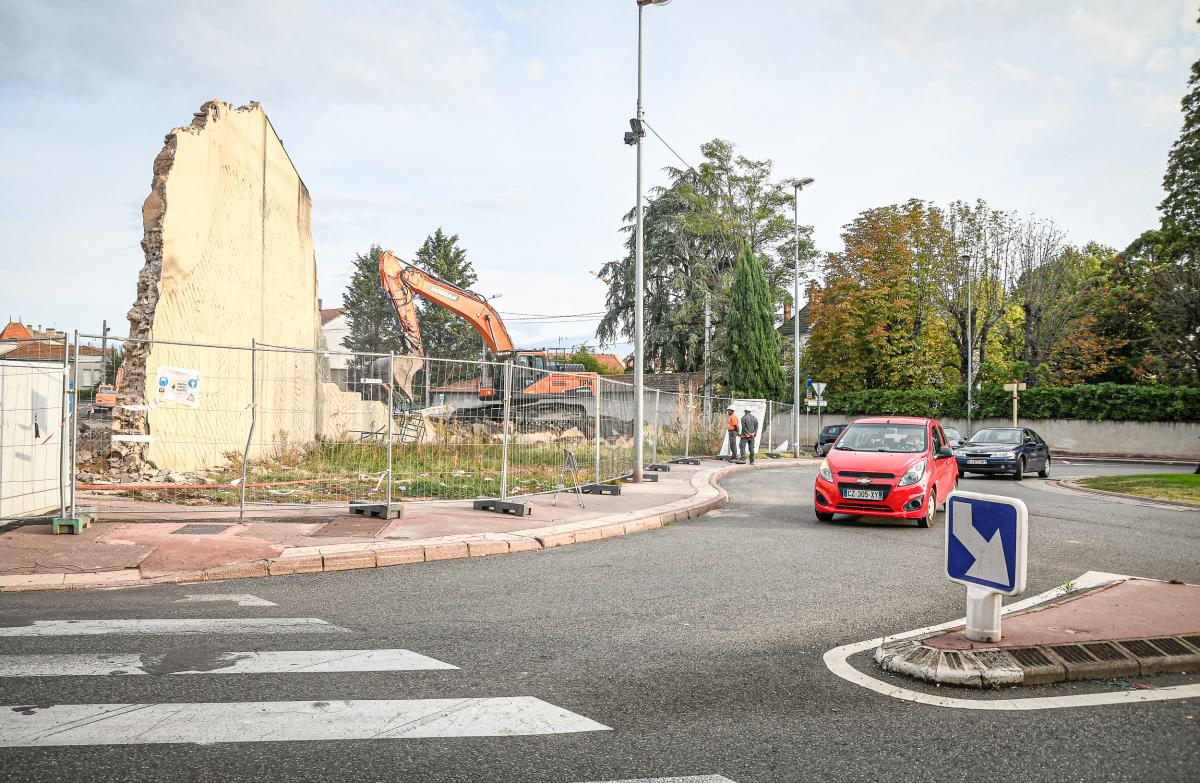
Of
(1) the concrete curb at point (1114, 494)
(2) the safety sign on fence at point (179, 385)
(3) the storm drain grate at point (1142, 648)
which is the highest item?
(2) the safety sign on fence at point (179, 385)

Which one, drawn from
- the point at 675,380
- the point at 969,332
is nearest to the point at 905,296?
the point at 969,332

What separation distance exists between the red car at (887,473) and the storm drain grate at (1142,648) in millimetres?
6427

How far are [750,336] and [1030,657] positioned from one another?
117ft

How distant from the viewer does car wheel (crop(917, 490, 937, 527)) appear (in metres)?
11.5

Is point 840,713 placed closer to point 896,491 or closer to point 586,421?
point 896,491

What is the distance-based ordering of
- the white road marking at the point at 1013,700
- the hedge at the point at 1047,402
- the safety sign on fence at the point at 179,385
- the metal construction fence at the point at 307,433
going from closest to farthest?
the white road marking at the point at 1013,700 → the safety sign on fence at the point at 179,385 → the metal construction fence at the point at 307,433 → the hedge at the point at 1047,402

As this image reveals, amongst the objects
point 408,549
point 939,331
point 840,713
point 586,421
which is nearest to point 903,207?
point 939,331

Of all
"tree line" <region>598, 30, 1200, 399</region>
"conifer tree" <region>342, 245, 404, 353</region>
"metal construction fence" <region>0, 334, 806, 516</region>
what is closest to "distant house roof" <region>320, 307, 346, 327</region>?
"conifer tree" <region>342, 245, 404, 353</region>

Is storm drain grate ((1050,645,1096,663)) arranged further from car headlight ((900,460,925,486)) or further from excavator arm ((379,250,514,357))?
excavator arm ((379,250,514,357))

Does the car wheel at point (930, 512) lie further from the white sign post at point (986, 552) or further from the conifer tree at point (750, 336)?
the conifer tree at point (750, 336)

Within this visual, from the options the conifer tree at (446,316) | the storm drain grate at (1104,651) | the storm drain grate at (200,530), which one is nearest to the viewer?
the storm drain grate at (1104,651)

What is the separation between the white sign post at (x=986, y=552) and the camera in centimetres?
473

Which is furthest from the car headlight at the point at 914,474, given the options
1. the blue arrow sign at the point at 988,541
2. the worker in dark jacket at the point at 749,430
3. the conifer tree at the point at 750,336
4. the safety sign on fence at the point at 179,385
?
the conifer tree at the point at 750,336

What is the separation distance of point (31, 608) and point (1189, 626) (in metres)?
8.21
